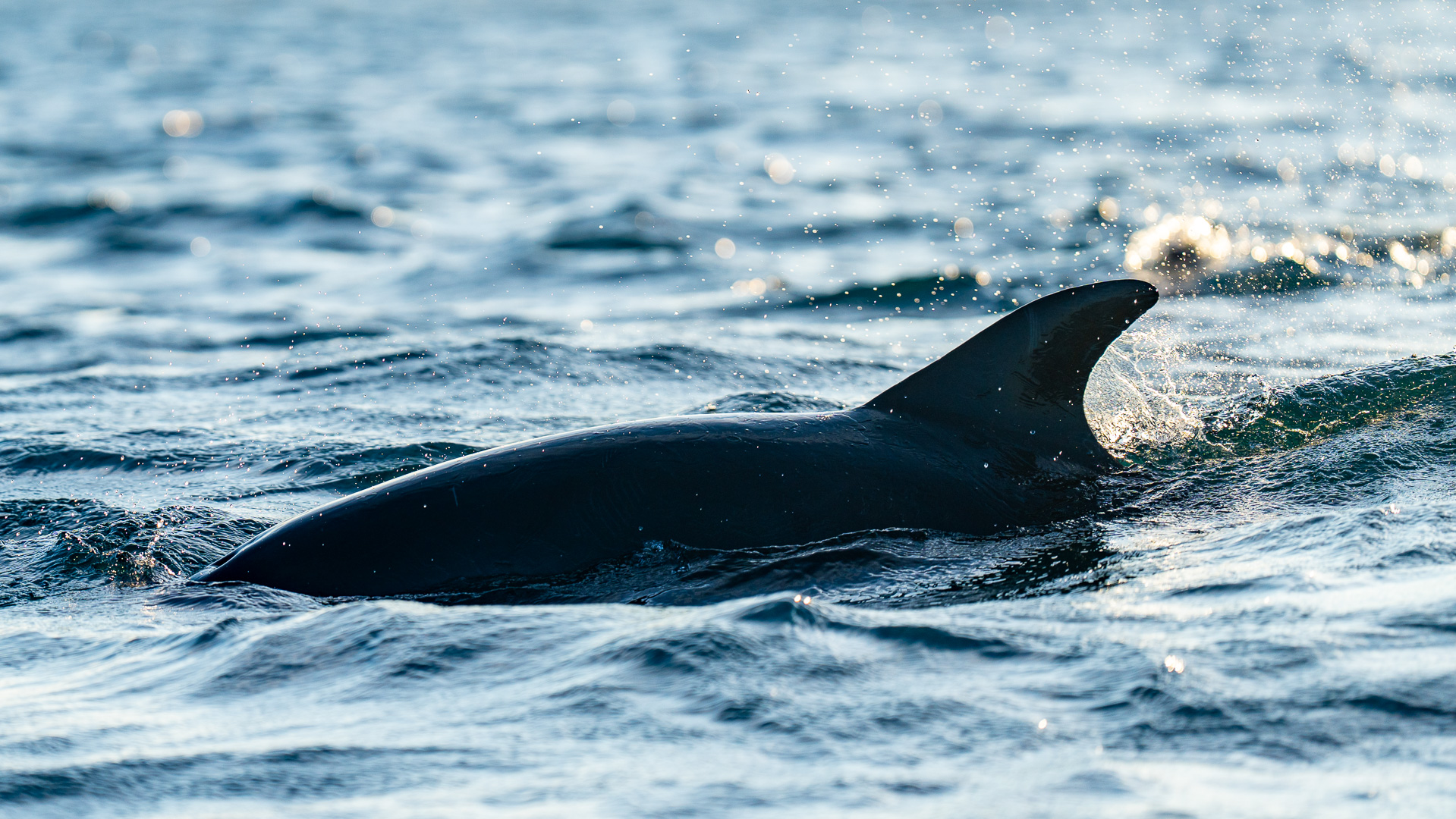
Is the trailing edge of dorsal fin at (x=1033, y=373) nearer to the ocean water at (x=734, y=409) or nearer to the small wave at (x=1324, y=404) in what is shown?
the ocean water at (x=734, y=409)

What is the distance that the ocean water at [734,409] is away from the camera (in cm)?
376

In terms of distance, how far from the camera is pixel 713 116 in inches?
1136

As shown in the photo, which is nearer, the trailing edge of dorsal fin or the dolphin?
the dolphin

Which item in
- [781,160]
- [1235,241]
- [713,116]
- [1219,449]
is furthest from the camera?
[713,116]

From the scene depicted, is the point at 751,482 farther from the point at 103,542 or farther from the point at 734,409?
the point at 734,409

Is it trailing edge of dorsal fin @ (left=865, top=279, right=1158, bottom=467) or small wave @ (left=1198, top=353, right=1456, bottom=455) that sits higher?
trailing edge of dorsal fin @ (left=865, top=279, right=1158, bottom=467)

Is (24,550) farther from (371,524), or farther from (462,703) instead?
(462,703)

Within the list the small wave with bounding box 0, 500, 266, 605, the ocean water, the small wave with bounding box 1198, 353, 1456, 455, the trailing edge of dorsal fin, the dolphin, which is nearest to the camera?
the ocean water

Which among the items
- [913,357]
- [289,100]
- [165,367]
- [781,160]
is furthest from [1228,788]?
[289,100]

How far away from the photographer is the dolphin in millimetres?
5473

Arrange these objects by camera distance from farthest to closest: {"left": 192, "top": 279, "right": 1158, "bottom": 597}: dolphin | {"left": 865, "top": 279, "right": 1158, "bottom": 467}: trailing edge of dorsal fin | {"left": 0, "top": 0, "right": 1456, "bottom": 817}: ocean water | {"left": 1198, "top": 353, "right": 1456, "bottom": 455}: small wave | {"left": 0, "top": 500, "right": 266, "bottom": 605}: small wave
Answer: {"left": 1198, "top": 353, "right": 1456, "bottom": 455}: small wave, {"left": 0, "top": 500, "right": 266, "bottom": 605}: small wave, {"left": 865, "top": 279, "right": 1158, "bottom": 467}: trailing edge of dorsal fin, {"left": 192, "top": 279, "right": 1158, "bottom": 597}: dolphin, {"left": 0, "top": 0, "right": 1456, "bottom": 817}: ocean water

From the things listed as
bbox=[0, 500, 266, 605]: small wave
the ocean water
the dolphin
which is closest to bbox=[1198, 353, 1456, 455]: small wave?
the ocean water

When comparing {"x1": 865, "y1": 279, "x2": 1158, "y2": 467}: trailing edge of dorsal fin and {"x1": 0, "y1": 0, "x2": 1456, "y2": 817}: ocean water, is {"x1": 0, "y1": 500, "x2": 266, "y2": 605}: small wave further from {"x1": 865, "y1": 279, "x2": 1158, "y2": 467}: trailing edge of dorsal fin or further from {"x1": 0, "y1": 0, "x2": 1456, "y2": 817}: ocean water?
{"x1": 865, "y1": 279, "x2": 1158, "y2": 467}: trailing edge of dorsal fin

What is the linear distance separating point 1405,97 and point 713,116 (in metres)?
13.0
